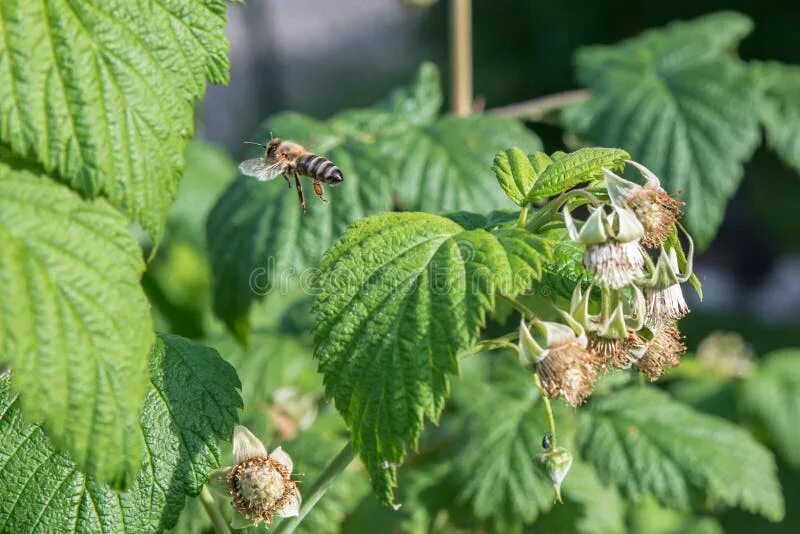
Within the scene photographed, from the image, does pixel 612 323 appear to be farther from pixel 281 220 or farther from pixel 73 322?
pixel 281 220

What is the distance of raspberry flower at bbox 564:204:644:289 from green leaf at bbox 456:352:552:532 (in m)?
0.97

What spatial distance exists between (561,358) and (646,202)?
199 millimetres

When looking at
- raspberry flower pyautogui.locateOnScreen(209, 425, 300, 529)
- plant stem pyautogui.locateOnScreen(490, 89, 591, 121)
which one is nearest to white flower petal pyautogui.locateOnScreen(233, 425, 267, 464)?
raspberry flower pyautogui.locateOnScreen(209, 425, 300, 529)

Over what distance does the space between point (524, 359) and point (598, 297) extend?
0.40 ft

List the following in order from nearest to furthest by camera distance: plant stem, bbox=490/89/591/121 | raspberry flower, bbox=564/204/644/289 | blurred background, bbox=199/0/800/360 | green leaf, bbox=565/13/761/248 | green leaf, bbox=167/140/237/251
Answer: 1. raspberry flower, bbox=564/204/644/289
2. green leaf, bbox=565/13/761/248
3. plant stem, bbox=490/89/591/121
4. green leaf, bbox=167/140/237/251
5. blurred background, bbox=199/0/800/360

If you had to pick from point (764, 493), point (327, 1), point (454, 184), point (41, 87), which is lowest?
point (327, 1)

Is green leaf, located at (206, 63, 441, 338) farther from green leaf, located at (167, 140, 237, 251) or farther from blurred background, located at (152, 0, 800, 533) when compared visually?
green leaf, located at (167, 140, 237, 251)

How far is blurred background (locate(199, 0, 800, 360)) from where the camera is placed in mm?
7219

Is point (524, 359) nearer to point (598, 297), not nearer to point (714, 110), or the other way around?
point (598, 297)

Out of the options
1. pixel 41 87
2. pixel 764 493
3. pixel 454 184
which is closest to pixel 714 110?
pixel 454 184

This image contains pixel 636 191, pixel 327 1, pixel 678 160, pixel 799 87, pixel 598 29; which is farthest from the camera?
pixel 327 1

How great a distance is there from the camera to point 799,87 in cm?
257

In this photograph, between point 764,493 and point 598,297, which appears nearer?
point 598,297

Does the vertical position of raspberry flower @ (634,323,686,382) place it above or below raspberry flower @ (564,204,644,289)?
below
